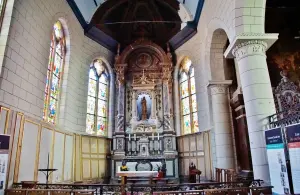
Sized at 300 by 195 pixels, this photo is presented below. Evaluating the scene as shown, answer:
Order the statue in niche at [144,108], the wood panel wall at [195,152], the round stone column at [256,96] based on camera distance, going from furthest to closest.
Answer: the statue in niche at [144,108], the wood panel wall at [195,152], the round stone column at [256,96]

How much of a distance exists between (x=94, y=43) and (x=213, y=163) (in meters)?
9.87

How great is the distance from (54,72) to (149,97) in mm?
6442

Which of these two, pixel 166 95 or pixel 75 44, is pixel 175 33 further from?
pixel 75 44

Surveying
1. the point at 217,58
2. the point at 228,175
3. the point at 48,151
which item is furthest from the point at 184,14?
the point at 48,151

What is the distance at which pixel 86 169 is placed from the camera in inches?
503

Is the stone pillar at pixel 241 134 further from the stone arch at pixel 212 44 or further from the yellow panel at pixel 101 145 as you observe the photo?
the yellow panel at pixel 101 145

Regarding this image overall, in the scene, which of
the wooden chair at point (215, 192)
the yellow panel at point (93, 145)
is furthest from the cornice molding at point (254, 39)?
the yellow panel at point (93, 145)

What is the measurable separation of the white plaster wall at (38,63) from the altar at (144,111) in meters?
2.57

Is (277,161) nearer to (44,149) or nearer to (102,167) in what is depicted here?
(44,149)

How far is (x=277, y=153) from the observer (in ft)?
18.8

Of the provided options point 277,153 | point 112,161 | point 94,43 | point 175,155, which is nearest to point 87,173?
point 112,161

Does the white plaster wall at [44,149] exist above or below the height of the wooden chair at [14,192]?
above

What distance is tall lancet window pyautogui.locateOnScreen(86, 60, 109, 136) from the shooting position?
14.3 metres

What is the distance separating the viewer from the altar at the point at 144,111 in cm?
1391
